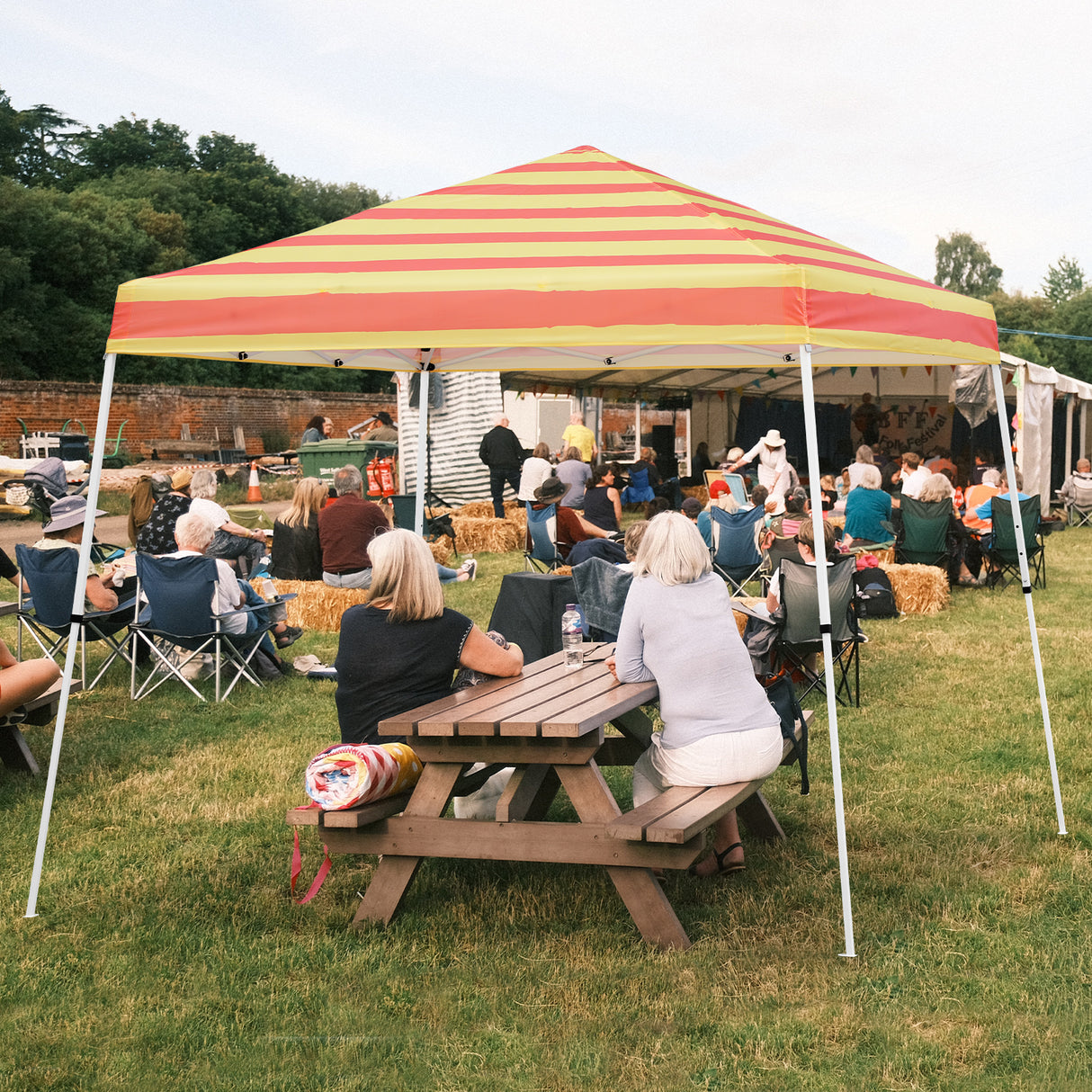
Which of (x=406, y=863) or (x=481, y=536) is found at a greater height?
(x=481, y=536)

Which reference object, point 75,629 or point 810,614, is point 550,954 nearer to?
point 75,629

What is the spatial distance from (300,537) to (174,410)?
2180 centimetres

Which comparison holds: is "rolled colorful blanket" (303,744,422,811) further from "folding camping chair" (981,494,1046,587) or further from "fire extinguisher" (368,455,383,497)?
"fire extinguisher" (368,455,383,497)

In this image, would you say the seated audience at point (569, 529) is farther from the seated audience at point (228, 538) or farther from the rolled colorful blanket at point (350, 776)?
the rolled colorful blanket at point (350, 776)

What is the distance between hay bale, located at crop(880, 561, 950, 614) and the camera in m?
Result: 9.35

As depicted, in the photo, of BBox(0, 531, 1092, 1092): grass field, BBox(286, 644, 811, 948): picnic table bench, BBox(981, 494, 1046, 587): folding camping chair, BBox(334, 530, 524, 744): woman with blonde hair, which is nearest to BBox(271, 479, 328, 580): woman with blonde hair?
BBox(0, 531, 1092, 1092): grass field

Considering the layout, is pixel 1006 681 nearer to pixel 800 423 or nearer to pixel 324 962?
pixel 324 962

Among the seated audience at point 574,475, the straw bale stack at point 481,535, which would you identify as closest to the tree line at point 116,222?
the straw bale stack at point 481,535

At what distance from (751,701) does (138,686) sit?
456 centimetres

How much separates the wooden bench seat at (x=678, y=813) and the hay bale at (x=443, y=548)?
765cm

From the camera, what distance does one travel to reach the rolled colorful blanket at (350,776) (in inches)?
138

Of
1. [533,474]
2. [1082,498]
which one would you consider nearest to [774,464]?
[533,474]

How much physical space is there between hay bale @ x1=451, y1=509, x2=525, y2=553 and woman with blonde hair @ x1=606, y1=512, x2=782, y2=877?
962cm

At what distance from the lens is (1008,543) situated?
10.3m
